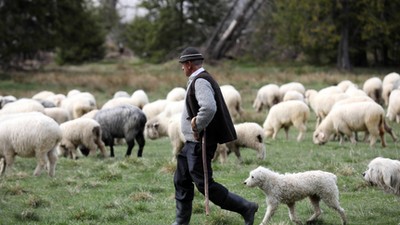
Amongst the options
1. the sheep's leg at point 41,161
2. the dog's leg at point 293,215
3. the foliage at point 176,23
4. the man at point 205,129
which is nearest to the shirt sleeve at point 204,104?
the man at point 205,129

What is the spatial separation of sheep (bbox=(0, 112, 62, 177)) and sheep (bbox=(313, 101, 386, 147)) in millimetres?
7734

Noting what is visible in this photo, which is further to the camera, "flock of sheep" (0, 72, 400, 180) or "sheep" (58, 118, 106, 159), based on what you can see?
"sheep" (58, 118, 106, 159)

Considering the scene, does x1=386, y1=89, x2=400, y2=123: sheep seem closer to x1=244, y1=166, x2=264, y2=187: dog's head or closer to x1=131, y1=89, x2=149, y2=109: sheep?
x1=131, y1=89, x2=149, y2=109: sheep

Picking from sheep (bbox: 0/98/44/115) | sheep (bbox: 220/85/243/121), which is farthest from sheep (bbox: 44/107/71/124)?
sheep (bbox: 220/85/243/121)

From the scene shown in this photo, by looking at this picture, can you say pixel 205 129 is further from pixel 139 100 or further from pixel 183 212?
pixel 139 100

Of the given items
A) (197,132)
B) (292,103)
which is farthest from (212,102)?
(292,103)

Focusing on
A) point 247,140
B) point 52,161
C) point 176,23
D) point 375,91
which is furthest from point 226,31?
point 52,161

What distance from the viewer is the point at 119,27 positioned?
237 ft

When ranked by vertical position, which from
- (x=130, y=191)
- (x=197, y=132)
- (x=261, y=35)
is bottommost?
(x=130, y=191)

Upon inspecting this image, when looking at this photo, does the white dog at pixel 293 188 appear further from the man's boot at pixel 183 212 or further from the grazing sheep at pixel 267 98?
the grazing sheep at pixel 267 98

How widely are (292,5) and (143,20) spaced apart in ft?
57.1

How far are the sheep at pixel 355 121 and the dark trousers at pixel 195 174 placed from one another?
914 cm

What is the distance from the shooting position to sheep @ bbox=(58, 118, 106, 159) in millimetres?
15383

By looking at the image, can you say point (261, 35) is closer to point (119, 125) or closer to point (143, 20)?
point (143, 20)
